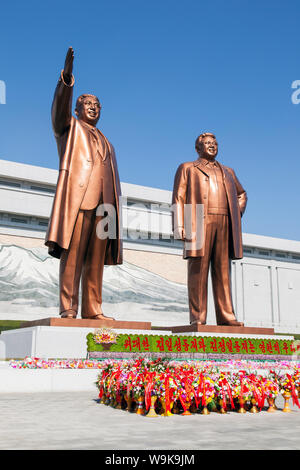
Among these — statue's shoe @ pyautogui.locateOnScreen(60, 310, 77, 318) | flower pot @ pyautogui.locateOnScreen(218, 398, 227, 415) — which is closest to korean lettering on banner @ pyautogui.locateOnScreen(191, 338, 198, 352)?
statue's shoe @ pyautogui.locateOnScreen(60, 310, 77, 318)

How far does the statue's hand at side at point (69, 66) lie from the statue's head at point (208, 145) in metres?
3.95

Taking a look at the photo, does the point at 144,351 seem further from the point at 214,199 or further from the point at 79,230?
the point at 214,199

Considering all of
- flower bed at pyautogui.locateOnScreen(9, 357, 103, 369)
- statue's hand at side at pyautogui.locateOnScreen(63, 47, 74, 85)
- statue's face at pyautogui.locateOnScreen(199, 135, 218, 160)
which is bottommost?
flower bed at pyautogui.locateOnScreen(9, 357, 103, 369)

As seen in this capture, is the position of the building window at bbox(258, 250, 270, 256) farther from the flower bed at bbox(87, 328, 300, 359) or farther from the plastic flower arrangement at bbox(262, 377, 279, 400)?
the plastic flower arrangement at bbox(262, 377, 279, 400)

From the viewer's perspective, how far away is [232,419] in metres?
4.69

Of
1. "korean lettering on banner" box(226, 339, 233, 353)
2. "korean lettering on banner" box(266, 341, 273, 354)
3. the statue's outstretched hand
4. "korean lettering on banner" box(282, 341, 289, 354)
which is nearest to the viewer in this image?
the statue's outstretched hand

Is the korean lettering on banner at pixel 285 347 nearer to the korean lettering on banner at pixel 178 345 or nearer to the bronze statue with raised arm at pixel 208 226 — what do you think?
the bronze statue with raised arm at pixel 208 226

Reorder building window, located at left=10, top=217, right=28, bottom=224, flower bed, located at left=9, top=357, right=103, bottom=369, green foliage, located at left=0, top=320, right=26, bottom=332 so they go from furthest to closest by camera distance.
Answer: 1. building window, located at left=10, top=217, right=28, bottom=224
2. green foliage, located at left=0, top=320, right=26, bottom=332
3. flower bed, located at left=9, top=357, right=103, bottom=369

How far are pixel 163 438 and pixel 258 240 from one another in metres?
29.1

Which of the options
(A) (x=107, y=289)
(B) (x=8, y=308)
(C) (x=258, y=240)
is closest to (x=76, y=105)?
(B) (x=8, y=308)

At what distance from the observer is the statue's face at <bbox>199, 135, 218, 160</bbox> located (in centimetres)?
1212

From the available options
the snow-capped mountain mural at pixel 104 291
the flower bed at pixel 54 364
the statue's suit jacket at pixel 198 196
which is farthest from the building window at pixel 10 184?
the flower bed at pixel 54 364

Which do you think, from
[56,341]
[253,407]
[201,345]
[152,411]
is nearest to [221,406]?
[253,407]
